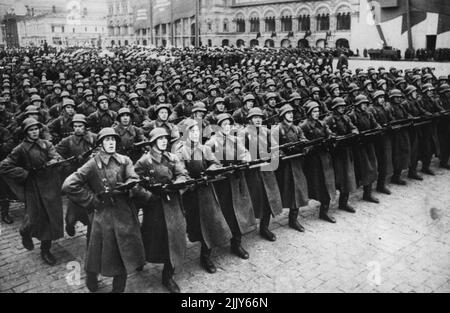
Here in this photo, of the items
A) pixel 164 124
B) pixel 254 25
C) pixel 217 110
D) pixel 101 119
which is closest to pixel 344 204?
pixel 217 110

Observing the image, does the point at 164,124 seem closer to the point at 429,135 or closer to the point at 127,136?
the point at 127,136

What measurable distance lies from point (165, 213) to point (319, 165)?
3320mm

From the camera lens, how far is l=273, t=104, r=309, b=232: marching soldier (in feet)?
22.1

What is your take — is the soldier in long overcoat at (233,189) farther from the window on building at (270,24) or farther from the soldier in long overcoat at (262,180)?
the window on building at (270,24)

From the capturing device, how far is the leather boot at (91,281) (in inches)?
194

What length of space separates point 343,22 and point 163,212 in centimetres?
3993

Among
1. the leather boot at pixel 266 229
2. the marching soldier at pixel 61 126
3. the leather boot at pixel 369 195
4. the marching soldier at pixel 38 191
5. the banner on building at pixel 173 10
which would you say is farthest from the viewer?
the banner on building at pixel 173 10

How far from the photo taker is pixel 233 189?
19.2 feet

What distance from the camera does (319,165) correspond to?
7.12 m

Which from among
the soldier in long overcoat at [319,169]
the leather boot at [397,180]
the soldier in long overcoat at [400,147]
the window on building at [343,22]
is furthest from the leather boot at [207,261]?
the window on building at [343,22]

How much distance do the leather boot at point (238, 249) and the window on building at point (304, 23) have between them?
40480mm

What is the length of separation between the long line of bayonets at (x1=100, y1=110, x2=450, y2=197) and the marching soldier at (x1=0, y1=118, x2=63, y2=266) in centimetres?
165

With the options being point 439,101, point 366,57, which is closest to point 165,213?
point 439,101
